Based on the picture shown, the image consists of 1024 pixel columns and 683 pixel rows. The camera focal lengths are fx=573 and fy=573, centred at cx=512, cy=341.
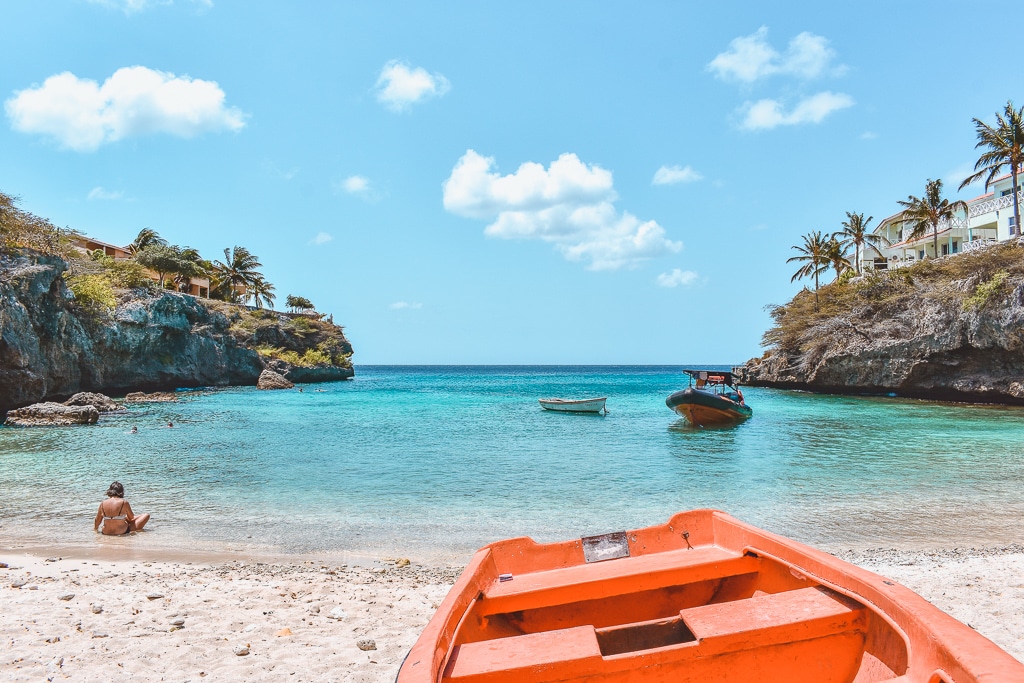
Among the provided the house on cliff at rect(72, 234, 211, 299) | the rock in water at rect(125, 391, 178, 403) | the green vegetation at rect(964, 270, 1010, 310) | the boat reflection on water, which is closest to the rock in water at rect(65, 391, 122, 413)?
the rock in water at rect(125, 391, 178, 403)

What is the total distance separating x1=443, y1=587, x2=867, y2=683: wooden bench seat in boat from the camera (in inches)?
125

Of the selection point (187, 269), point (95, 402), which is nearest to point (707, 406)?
point (95, 402)

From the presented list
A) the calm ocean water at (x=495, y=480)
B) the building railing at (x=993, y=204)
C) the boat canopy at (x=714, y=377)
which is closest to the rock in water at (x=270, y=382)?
the calm ocean water at (x=495, y=480)

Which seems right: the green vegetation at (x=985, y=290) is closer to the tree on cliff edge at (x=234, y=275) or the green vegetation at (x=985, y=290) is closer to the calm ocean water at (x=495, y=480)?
the calm ocean water at (x=495, y=480)

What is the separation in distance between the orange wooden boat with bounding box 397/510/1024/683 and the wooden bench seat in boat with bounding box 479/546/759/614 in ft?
0.03

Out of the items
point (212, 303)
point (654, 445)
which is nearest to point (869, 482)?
point (654, 445)

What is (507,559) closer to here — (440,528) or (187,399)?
(440,528)

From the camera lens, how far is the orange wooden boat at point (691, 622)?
3.08m

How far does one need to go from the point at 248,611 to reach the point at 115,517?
4.90 m

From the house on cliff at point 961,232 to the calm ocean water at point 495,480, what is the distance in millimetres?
22300

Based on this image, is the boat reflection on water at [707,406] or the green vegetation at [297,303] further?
the green vegetation at [297,303]

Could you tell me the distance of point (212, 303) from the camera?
58.6 metres

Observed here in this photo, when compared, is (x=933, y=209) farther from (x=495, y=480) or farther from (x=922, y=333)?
(x=495, y=480)

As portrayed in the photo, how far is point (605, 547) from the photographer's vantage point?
536 cm
